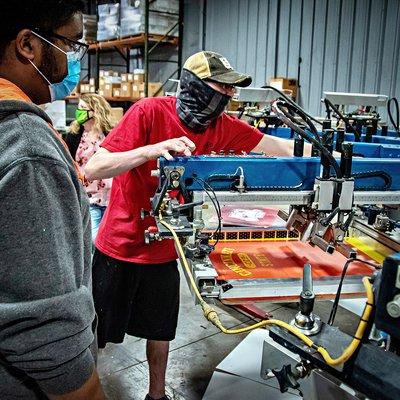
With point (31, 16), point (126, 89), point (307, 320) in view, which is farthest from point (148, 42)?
point (307, 320)

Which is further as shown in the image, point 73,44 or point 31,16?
point 73,44

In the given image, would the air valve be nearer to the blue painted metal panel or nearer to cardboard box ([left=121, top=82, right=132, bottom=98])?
the blue painted metal panel

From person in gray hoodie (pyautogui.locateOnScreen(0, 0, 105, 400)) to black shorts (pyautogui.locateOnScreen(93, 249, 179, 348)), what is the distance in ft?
3.77

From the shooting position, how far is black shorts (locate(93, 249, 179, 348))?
2080 millimetres

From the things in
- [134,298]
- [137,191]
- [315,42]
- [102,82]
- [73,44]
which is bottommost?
[134,298]

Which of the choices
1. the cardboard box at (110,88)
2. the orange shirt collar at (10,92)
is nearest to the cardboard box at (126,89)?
the cardboard box at (110,88)

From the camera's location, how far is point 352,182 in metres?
1.57

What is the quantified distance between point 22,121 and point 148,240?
937mm

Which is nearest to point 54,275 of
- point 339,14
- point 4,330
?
point 4,330

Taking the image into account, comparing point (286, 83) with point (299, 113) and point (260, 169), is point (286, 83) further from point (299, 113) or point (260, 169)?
point (260, 169)

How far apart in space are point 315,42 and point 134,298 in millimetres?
4741

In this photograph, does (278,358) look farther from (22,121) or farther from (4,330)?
(22,121)

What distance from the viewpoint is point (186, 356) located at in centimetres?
288

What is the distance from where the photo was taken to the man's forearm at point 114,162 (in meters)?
1.79
